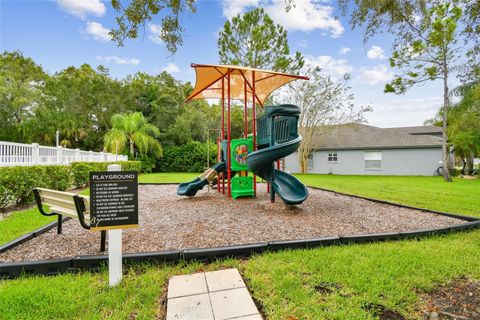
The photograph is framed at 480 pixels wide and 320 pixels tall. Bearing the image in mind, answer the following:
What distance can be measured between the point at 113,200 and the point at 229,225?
6.75 ft

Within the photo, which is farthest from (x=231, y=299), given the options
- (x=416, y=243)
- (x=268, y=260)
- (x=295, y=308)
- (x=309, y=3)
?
(x=309, y=3)

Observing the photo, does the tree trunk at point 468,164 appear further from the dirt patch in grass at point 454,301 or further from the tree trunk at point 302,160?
the dirt patch in grass at point 454,301

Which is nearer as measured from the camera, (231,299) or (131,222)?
(231,299)

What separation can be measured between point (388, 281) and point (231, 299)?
1.44 metres

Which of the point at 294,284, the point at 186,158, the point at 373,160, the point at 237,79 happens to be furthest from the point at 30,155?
the point at 373,160

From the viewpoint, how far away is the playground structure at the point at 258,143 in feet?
15.9

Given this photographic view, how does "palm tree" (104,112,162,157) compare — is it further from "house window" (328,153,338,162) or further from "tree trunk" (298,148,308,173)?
"house window" (328,153,338,162)

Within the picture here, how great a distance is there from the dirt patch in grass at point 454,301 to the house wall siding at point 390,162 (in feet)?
60.8

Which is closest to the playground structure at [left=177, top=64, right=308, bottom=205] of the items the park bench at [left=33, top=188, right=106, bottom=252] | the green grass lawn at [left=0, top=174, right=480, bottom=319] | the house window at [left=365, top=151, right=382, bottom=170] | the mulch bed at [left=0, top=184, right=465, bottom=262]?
the mulch bed at [left=0, top=184, right=465, bottom=262]

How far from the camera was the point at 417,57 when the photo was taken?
12078 mm

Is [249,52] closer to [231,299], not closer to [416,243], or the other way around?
[416,243]

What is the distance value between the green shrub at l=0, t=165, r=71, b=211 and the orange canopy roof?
4.58 metres

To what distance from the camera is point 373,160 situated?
1880 cm

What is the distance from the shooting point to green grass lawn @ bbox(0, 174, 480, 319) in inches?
70.1
